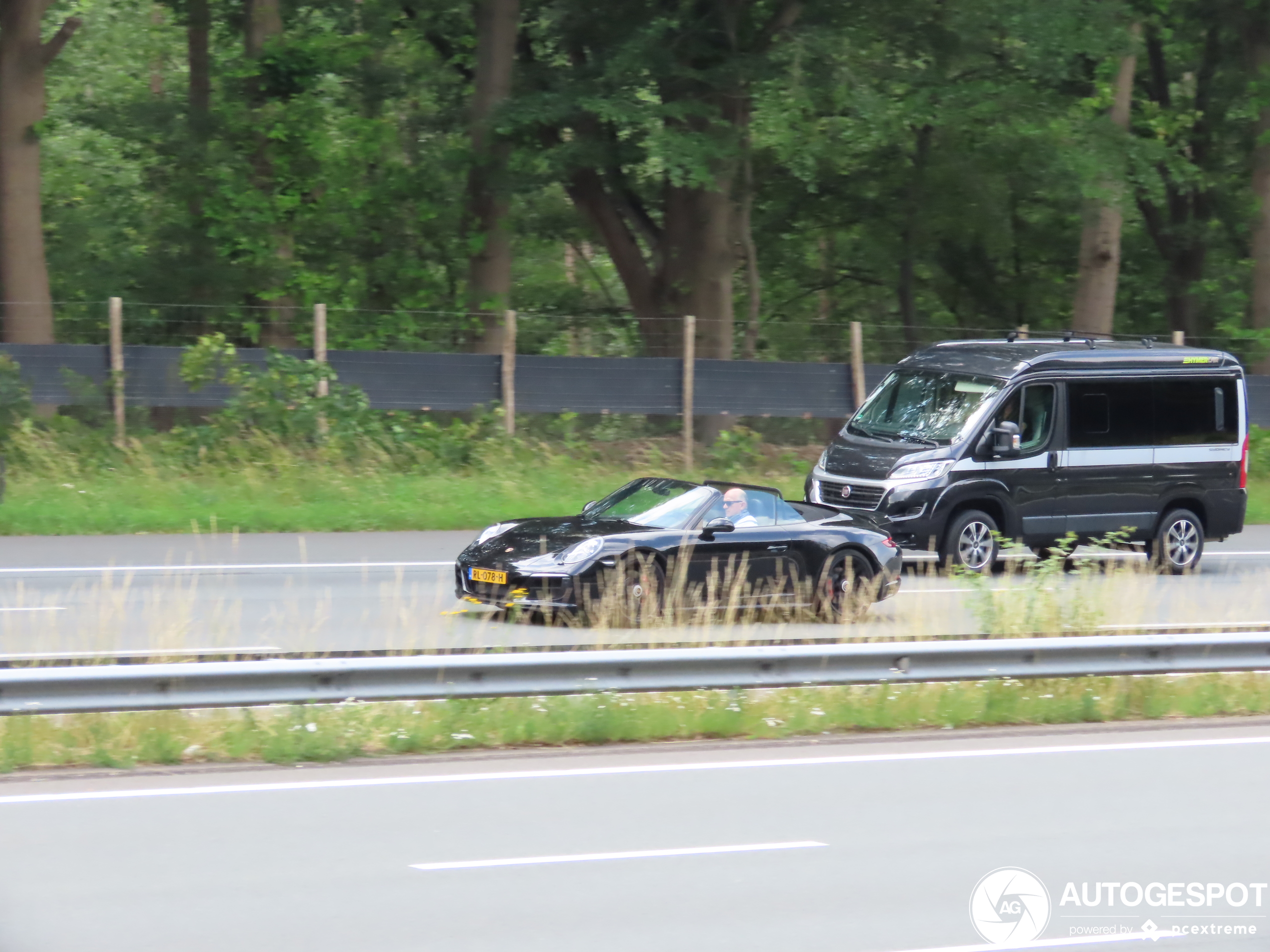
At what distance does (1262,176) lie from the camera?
30766mm

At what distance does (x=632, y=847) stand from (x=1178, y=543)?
1277 cm

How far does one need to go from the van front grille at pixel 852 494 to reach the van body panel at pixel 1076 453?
0.06 ft

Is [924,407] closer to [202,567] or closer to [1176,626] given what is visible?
[1176,626]

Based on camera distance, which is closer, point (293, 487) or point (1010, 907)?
point (1010, 907)

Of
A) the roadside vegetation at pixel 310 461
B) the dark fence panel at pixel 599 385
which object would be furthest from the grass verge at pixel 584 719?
the dark fence panel at pixel 599 385

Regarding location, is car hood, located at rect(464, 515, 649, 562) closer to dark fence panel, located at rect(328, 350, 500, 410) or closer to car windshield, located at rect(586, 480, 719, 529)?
car windshield, located at rect(586, 480, 719, 529)

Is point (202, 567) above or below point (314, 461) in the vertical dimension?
below

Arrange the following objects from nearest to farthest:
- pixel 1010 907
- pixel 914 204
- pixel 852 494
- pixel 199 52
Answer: pixel 1010 907, pixel 852 494, pixel 199 52, pixel 914 204

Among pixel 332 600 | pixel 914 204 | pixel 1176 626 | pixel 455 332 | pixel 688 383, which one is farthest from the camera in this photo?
pixel 914 204

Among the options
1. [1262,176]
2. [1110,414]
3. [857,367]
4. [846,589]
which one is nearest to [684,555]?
[846,589]

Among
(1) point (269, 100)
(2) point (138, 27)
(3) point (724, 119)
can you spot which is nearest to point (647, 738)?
(3) point (724, 119)

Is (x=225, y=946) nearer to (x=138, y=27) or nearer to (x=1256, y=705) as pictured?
(x=1256, y=705)

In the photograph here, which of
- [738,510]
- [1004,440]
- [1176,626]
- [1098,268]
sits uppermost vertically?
[1098,268]

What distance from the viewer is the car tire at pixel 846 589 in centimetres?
1286
